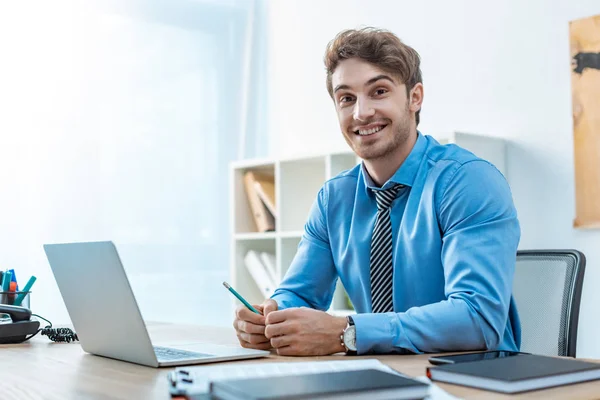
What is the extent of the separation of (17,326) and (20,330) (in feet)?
0.04

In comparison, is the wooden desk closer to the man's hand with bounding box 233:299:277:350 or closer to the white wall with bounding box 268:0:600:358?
the man's hand with bounding box 233:299:277:350

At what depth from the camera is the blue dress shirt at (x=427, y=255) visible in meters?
1.39

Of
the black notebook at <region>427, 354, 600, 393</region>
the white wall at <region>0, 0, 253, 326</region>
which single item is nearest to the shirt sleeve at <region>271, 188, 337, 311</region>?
the black notebook at <region>427, 354, 600, 393</region>

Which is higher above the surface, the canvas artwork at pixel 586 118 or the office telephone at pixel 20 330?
the canvas artwork at pixel 586 118

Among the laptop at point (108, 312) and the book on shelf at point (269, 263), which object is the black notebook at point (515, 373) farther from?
the book on shelf at point (269, 263)

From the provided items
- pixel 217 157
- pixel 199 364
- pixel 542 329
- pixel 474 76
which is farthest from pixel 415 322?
pixel 217 157

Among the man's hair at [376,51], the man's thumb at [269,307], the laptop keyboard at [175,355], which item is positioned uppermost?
the man's hair at [376,51]

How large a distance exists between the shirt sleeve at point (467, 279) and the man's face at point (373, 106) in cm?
23

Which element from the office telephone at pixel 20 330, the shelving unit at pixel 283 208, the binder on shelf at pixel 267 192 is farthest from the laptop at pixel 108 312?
the binder on shelf at pixel 267 192

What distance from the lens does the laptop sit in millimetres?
1173

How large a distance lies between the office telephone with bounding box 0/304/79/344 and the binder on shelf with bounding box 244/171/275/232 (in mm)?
1934

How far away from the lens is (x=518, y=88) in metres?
2.90

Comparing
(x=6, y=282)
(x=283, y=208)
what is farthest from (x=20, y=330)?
(x=283, y=208)

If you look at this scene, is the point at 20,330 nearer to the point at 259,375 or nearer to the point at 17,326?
the point at 17,326
